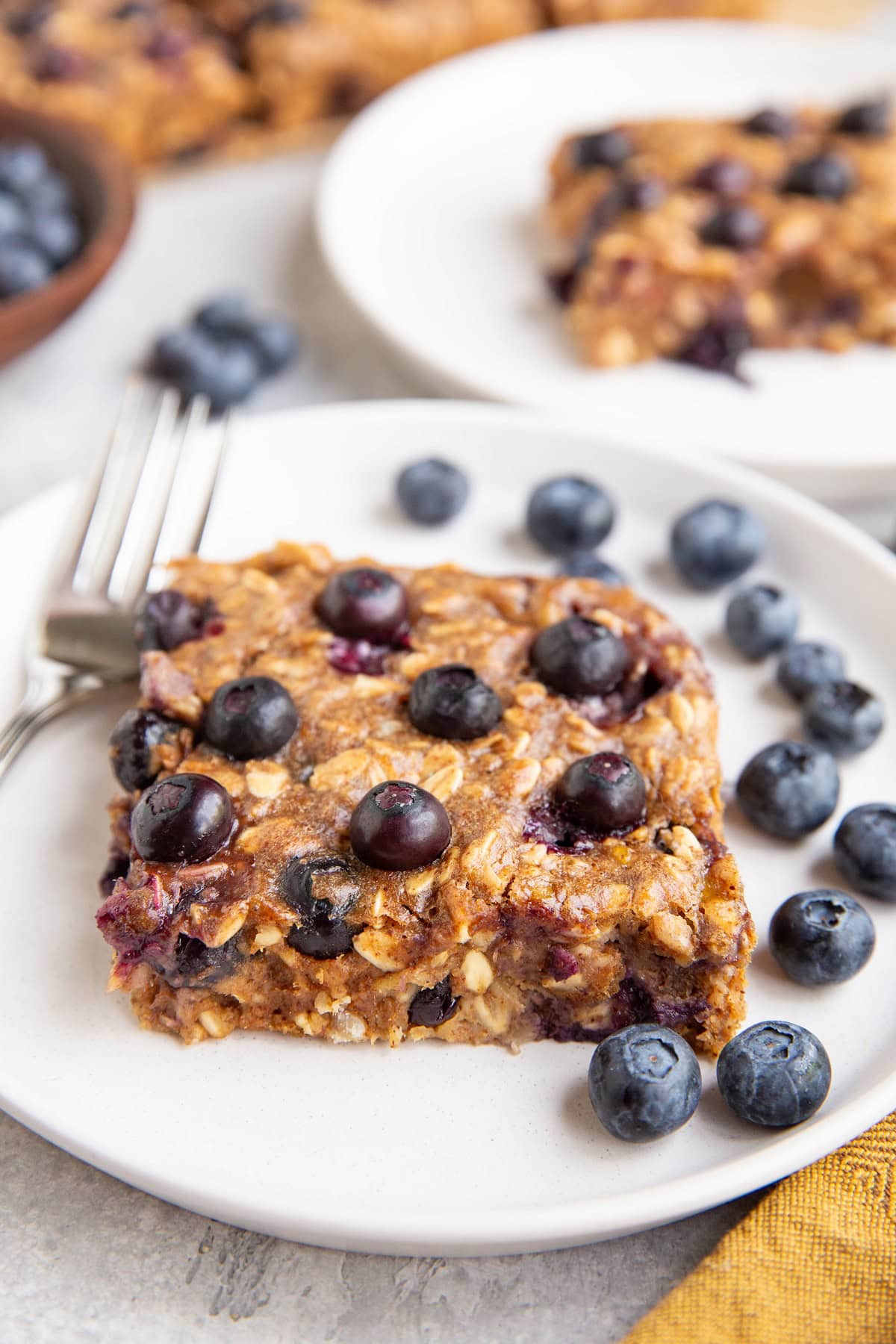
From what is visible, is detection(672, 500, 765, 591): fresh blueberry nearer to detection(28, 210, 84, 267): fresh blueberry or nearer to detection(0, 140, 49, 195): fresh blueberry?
detection(28, 210, 84, 267): fresh blueberry

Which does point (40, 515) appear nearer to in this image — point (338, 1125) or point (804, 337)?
point (338, 1125)

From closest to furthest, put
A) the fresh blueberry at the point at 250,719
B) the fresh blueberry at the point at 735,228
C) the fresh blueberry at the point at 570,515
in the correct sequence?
the fresh blueberry at the point at 250,719 → the fresh blueberry at the point at 570,515 → the fresh blueberry at the point at 735,228

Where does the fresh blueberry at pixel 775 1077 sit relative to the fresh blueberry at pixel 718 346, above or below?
above

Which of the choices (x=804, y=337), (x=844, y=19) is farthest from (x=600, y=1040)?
(x=844, y=19)

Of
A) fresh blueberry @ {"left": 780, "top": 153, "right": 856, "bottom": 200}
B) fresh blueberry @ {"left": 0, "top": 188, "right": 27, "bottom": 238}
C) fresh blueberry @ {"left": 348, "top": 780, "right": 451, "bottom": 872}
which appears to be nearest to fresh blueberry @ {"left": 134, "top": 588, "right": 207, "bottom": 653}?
fresh blueberry @ {"left": 348, "top": 780, "right": 451, "bottom": 872}

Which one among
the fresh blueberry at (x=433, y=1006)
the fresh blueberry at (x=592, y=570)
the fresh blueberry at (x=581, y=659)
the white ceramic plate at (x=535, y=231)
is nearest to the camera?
the fresh blueberry at (x=433, y=1006)

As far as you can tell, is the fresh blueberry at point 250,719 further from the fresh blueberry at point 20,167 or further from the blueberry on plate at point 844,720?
the fresh blueberry at point 20,167

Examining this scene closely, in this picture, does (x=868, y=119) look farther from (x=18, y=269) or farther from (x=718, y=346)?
(x=18, y=269)

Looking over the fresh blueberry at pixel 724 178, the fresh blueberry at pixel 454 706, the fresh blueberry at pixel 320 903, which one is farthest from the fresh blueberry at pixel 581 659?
the fresh blueberry at pixel 724 178
